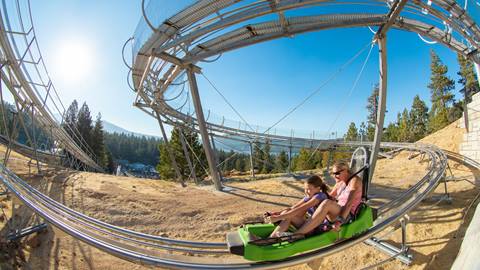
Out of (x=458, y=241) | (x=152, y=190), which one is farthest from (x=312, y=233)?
(x=152, y=190)

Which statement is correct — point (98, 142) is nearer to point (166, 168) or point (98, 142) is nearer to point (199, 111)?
point (166, 168)

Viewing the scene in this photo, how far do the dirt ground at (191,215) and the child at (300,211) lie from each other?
7.36 ft

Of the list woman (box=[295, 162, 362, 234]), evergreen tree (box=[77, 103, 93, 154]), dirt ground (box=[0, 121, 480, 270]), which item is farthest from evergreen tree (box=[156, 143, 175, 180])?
woman (box=[295, 162, 362, 234])

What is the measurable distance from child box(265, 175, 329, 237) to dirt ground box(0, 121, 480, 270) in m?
2.24

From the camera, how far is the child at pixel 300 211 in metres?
3.44

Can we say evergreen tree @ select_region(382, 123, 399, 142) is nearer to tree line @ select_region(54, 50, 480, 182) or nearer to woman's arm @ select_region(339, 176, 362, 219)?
tree line @ select_region(54, 50, 480, 182)

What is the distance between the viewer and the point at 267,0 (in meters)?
6.50

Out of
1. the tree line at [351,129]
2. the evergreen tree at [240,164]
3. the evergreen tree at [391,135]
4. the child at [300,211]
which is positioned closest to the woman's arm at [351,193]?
the child at [300,211]

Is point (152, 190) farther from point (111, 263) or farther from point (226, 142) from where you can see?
point (226, 142)

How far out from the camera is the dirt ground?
4.82 metres

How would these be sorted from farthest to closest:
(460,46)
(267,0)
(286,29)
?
(460,46)
(286,29)
(267,0)

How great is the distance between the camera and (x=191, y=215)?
294 inches

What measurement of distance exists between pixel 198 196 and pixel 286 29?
22.1 ft

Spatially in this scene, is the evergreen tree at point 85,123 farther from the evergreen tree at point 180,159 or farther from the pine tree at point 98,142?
the evergreen tree at point 180,159
